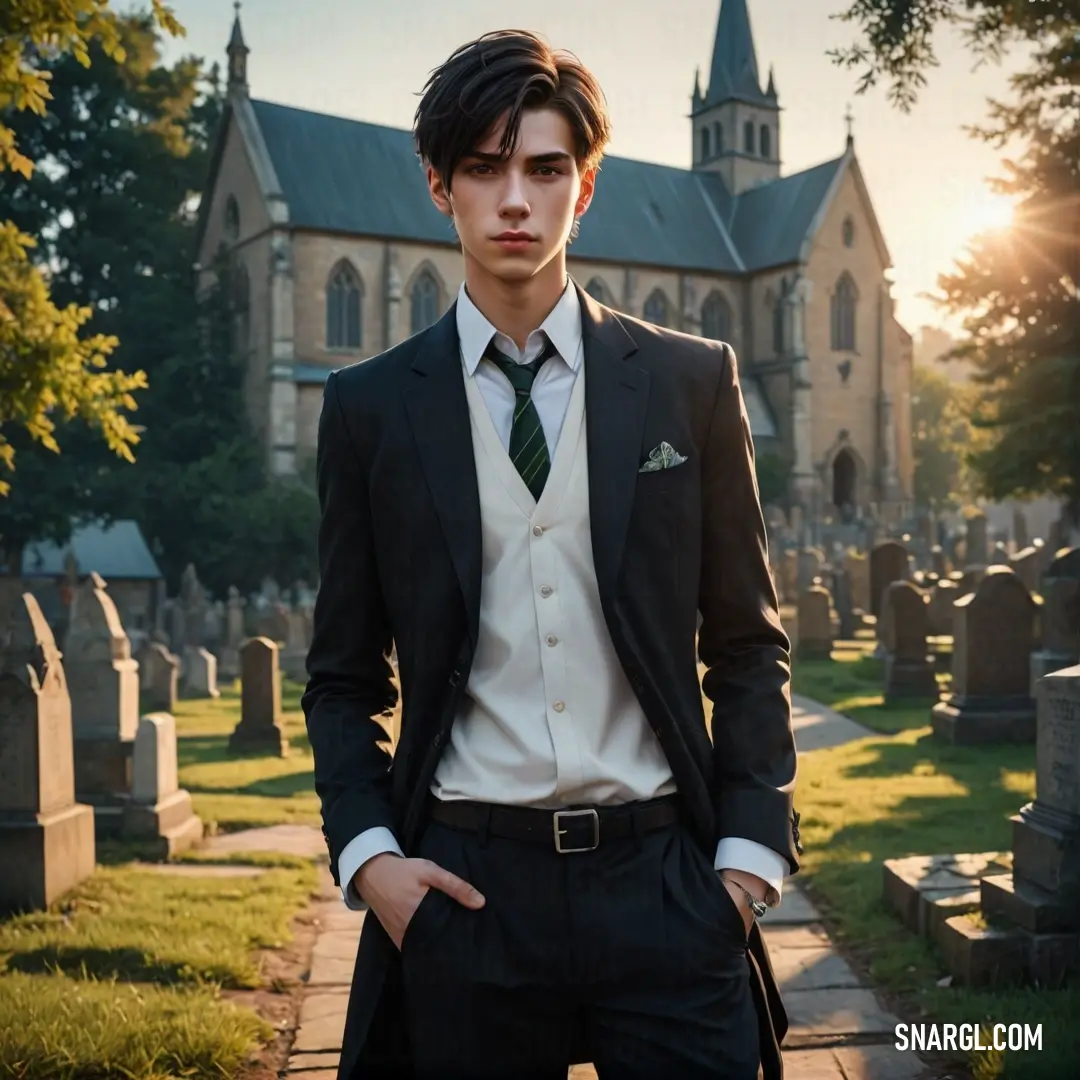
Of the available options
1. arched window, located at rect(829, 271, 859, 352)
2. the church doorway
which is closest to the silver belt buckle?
the church doorway

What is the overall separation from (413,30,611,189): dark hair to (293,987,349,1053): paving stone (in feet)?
9.58

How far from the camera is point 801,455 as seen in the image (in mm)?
40406

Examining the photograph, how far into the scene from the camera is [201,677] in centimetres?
1655

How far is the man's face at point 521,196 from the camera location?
1.96 meters

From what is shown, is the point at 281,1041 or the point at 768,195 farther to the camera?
the point at 768,195

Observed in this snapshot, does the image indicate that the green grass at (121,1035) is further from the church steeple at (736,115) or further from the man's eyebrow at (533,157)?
the church steeple at (736,115)

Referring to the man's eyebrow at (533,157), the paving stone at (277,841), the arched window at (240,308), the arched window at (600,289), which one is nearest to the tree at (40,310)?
the paving stone at (277,841)

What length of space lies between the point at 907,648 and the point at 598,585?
11.0 metres

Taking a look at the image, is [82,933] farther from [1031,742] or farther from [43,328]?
[1031,742]

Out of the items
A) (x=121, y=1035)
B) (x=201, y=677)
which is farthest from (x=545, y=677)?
(x=201, y=677)

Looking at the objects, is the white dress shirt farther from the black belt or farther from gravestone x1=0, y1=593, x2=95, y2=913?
gravestone x1=0, y1=593, x2=95, y2=913

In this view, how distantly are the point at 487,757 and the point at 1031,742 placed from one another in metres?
Answer: 8.53

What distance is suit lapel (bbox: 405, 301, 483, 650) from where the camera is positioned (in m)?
1.91

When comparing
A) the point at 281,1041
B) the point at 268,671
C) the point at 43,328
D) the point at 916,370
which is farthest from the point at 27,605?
the point at 916,370
